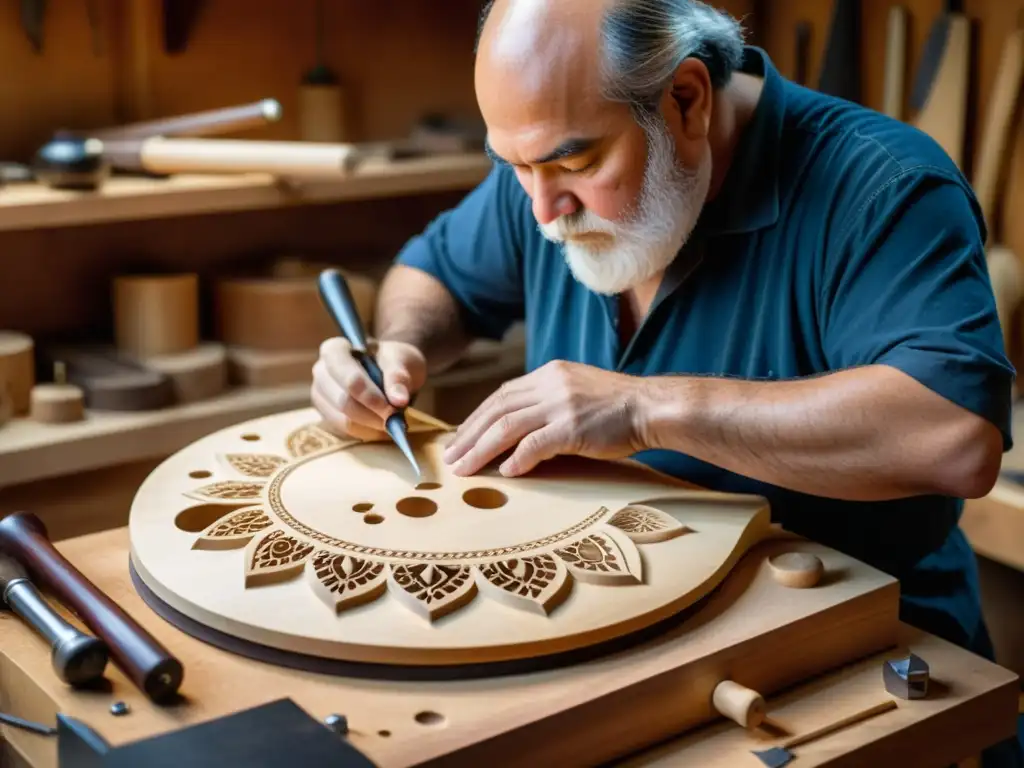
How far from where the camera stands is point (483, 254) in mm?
2504

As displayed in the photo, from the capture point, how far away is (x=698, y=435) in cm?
173

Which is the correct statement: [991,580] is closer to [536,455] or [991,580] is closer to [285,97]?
[536,455]

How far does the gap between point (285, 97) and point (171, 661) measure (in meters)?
2.26

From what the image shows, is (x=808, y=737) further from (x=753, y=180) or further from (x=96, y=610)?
(x=753, y=180)

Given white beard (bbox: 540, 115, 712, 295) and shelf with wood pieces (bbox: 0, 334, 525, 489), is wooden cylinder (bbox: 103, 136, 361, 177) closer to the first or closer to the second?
shelf with wood pieces (bbox: 0, 334, 525, 489)

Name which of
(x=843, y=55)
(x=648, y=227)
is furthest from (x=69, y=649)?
(x=843, y=55)

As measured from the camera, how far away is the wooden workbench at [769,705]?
1305 mm

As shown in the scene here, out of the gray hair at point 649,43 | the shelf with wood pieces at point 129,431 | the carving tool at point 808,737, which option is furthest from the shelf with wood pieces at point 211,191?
the carving tool at point 808,737

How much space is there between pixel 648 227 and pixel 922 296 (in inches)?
17.1

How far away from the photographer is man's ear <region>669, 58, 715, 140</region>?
1.90m

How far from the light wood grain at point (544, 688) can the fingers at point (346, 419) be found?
1.54ft

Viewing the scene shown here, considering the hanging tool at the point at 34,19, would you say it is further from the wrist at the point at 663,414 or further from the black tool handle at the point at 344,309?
the wrist at the point at 663,414

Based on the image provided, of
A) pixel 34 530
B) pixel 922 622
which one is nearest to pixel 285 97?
pixel 34 530

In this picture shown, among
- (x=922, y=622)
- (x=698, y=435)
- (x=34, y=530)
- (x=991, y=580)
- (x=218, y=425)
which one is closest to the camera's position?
(x=34, y=530)
